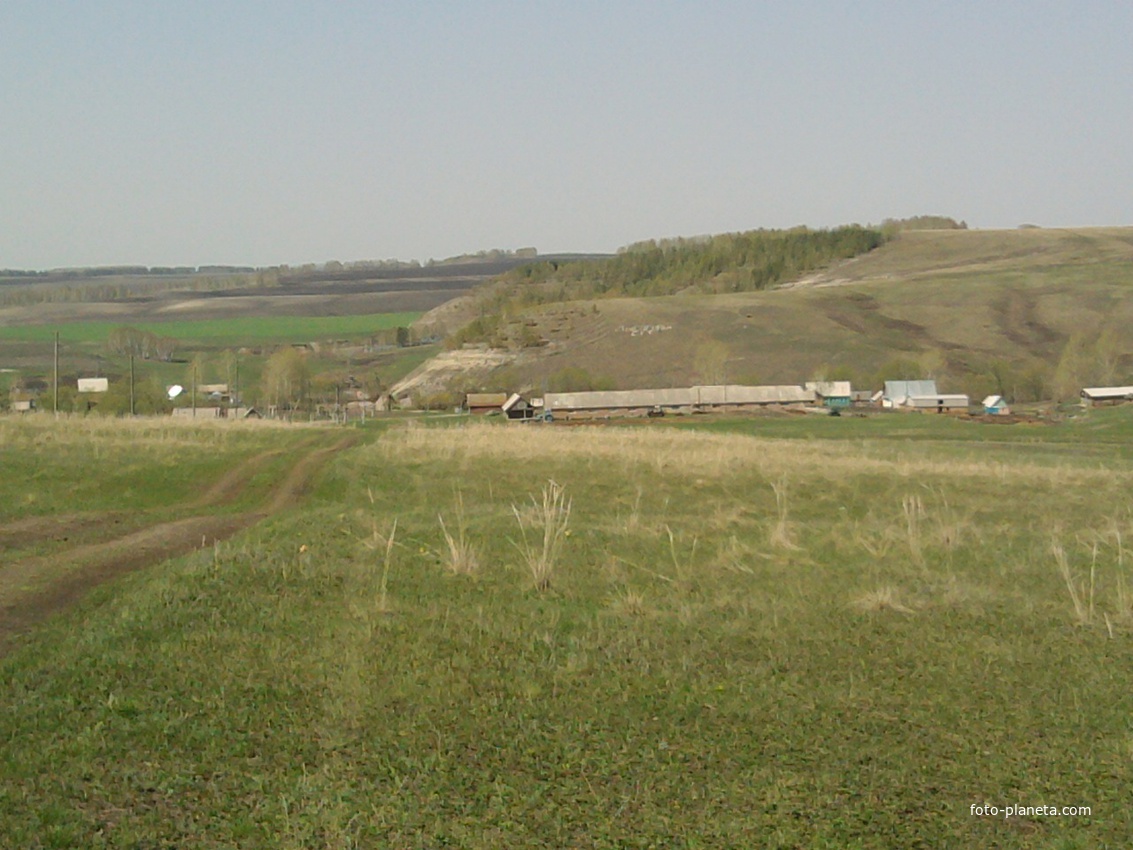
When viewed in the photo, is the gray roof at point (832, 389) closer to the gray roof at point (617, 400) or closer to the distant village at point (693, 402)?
the distant village at point (693, 402)

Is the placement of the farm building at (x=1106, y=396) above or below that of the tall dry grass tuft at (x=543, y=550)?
below

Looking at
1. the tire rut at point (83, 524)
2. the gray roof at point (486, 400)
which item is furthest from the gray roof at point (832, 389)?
the tire rut at point (83, 524)

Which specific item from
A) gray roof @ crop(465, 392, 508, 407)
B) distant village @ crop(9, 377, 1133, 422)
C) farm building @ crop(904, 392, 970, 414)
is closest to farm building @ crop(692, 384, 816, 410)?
distant village @ crop(9, 377, 1133, 422)

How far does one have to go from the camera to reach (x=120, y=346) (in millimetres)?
160875

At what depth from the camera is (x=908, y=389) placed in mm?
107312

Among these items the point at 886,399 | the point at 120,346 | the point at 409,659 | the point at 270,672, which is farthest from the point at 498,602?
the point at 120,346

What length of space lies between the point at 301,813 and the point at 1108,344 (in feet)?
401

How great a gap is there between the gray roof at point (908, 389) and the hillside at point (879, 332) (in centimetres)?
815

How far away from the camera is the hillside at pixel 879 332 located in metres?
120

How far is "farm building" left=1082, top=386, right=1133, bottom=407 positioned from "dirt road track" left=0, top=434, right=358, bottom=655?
286 ft

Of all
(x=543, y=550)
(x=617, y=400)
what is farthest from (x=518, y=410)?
(x=543, y=550)

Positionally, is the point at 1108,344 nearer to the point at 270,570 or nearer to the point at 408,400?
the point at 408,400

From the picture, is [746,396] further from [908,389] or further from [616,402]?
[908,389]

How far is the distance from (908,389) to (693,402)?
23.7 meters
